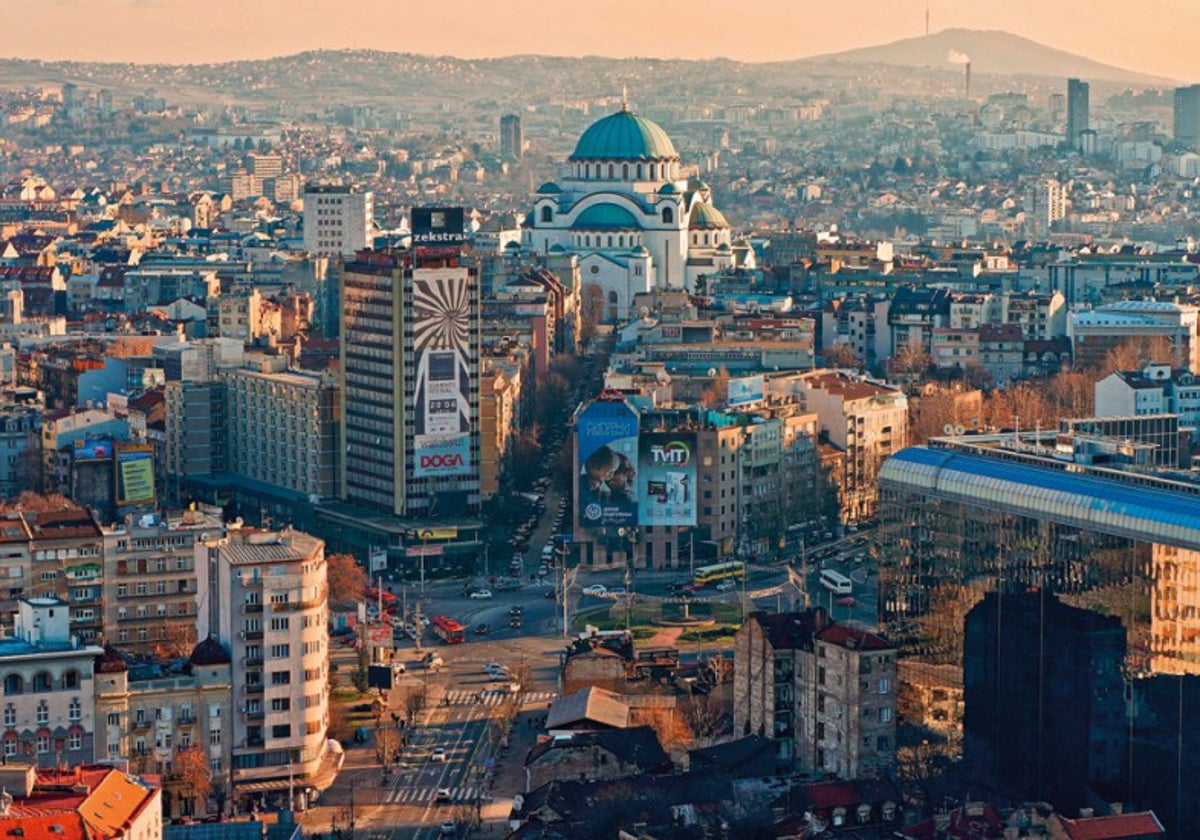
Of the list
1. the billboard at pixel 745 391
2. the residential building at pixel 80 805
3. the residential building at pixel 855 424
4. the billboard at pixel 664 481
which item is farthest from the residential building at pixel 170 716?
the billboard at pixel 745 391

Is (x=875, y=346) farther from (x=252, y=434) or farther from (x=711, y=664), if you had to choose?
(x=711, y=664)

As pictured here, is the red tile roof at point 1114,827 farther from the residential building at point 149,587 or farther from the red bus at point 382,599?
the red bus at point 382,599

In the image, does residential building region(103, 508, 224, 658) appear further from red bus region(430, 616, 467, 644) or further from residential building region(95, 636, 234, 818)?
red bus region(430, 616, 467, 644)

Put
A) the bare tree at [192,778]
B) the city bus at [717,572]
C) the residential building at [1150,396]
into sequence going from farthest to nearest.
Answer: the residential building at [1150,396] < the city bus at [717,572] < the bare tree at [192,778]

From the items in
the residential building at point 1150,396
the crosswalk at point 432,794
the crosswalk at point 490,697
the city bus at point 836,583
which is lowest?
the crosswalk at point 432,794

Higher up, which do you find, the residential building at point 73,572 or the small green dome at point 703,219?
the small green dome at point 703,219

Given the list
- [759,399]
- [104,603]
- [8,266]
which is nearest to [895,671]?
[104,603]

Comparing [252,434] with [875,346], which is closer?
[252,434]
